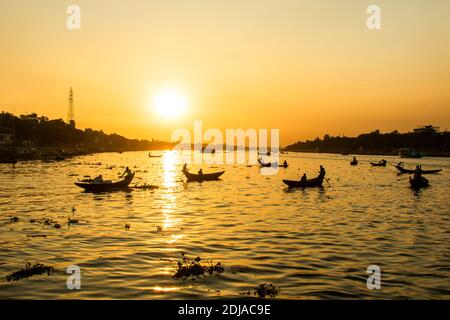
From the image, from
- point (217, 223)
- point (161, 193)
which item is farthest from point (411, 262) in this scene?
point (161, 193)

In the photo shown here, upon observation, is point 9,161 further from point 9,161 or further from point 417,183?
point 417,183

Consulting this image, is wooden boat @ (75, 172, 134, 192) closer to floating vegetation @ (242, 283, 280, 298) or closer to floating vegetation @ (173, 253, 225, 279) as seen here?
floating vegetation @ (173, 253, 225, 279)

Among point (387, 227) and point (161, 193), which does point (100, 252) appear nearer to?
point (387, 227)

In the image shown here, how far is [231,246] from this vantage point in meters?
20.8

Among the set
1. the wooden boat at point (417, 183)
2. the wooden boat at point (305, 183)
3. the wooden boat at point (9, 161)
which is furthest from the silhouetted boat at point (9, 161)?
the wooden boat at point (417, 183)

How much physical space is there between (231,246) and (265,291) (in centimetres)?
737

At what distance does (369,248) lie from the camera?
67.6ft

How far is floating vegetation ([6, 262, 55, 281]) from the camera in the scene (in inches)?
581

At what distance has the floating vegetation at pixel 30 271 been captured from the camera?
14.8 meters

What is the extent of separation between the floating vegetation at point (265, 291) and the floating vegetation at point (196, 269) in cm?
233

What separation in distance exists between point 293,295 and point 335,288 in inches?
71.0

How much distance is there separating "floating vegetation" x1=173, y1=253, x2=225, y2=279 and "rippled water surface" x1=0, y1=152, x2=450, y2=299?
414mm

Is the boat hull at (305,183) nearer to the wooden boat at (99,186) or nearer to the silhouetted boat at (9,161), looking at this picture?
the wooden boat at (99,186)

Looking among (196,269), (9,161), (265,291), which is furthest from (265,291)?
(9,161)
